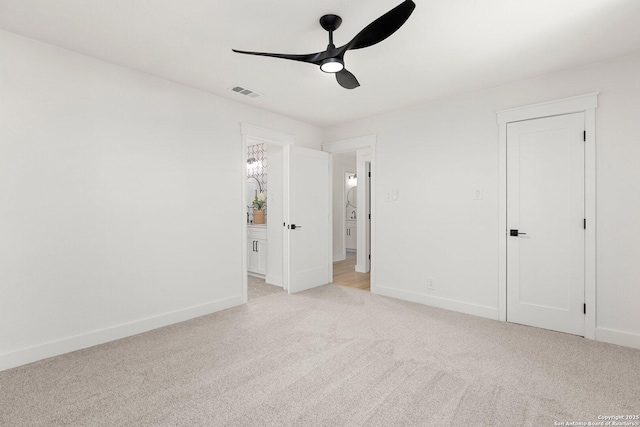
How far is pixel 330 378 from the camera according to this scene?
2225 millimetres

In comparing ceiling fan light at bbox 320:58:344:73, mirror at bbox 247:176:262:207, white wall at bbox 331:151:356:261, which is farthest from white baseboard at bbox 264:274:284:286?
ceiling fan light at bbox 320:58:344:73

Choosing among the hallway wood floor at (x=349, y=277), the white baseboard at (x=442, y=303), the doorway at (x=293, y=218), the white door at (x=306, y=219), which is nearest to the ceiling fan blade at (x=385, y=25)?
the doorway at (x=293, y=218)

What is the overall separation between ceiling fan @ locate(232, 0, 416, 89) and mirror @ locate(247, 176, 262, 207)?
4045 millimetres

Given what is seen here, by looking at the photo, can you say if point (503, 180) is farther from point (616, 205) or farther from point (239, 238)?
point (239, 238)

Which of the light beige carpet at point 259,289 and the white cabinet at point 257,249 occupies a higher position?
the white cabinet at point 257,249

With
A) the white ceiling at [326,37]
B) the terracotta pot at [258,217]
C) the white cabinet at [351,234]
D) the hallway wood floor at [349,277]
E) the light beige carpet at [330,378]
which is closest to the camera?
the light beige carpet at [330,378]

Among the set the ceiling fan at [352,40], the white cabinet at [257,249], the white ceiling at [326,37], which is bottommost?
the white cabinet at [257,249]

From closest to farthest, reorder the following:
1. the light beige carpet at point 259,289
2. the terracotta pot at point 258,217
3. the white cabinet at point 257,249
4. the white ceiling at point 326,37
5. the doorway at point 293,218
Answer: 1. the white ceiling at point 326,37
2. the light beige carpet at point 259,289
3. the doorway at point 293,218
4. the white cabinet at point 257,249
5. the terracotta pot at point 258,217

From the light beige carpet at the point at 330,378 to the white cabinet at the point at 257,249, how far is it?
2021 mm

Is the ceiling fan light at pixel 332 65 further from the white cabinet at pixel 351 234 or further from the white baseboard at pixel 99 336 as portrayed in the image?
the white cabinet at pixel 351 234

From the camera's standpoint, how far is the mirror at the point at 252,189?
6.31 metres

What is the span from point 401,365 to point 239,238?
2402mm

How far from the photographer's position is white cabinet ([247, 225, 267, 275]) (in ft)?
17.3

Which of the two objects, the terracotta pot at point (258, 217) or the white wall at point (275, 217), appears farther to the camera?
the terracotta pot at point (258, 217)
